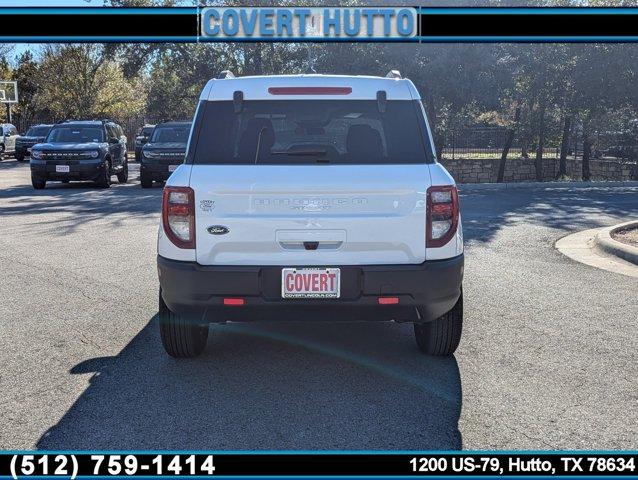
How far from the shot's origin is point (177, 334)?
520 centimetres

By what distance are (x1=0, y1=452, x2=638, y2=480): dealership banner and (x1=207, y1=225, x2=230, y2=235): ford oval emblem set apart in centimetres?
148

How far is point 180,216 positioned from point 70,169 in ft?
56.8

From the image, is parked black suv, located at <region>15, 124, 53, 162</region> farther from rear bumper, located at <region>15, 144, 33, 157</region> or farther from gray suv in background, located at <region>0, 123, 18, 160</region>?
gray suv in background, located at <region>0, 123, 18, 160</region>

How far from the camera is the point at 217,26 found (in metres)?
11.0

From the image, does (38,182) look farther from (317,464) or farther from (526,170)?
(317,464)

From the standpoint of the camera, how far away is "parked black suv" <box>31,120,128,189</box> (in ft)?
67.8

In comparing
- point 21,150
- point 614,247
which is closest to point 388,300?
point 614,247

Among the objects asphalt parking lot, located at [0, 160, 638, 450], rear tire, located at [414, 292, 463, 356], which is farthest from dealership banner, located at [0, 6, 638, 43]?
rear tire, located at [414, 292, 463, 356]

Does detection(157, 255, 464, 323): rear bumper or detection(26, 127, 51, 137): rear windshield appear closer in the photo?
detection(157, 255, 464, 323): rear bumper

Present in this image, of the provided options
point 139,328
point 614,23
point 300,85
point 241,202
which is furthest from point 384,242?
point 614,23

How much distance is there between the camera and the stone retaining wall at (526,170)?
27.9 meters

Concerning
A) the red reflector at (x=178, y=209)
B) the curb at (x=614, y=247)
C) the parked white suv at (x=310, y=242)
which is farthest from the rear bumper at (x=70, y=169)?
the red reflector at (x=178, y=209)

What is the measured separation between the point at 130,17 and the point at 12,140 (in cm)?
3753

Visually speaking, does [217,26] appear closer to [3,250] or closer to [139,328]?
[3,250]
